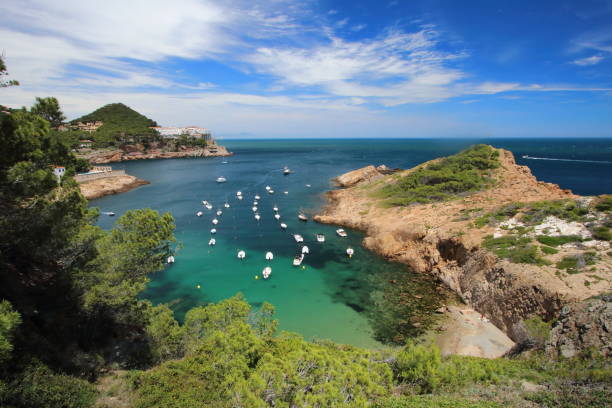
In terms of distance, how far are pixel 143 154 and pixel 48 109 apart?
125122 millimetres

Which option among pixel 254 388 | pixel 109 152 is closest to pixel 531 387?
pixel 254 388

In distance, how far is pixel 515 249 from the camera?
25953 mm

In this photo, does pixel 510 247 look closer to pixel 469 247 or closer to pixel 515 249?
pixel 515 249

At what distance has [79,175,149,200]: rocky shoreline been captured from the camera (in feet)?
206

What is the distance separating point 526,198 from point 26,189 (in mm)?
46887

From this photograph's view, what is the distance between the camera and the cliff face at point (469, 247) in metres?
21.2

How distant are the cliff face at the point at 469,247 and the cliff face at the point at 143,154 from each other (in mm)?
89585

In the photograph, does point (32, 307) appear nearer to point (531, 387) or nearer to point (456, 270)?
point (531, 387)

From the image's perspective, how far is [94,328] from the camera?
49.3 feet

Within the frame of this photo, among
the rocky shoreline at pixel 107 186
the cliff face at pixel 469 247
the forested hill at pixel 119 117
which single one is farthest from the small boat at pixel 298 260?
the forested hill at pixel 119 117

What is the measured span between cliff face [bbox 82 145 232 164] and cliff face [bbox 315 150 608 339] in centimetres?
8959

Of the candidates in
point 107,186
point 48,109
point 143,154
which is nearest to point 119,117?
point 143,154

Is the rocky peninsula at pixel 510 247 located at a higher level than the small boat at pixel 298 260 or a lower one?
higher

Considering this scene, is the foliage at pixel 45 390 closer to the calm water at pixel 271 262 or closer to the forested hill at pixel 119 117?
the calm water at pixel 271 262
